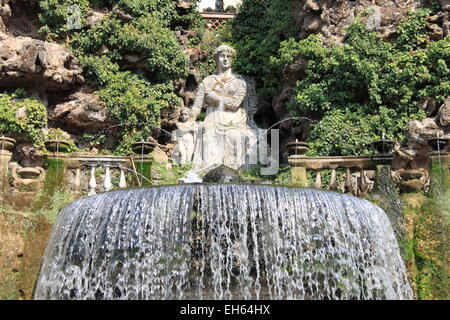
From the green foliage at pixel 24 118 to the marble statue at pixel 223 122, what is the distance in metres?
3.62

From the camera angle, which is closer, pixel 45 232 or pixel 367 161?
pixel 45 232

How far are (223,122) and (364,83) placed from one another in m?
3.25

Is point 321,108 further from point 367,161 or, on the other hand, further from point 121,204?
point 121,204

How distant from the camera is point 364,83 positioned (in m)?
15.7

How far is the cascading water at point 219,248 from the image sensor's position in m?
9.51

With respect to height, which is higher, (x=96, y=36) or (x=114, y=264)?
(x=96, y=36)

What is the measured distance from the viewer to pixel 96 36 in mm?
17500

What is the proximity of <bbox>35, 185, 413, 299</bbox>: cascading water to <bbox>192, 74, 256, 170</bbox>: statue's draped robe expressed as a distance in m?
4.86

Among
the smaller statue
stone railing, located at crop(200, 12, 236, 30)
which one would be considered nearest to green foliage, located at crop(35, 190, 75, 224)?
the smaller statue

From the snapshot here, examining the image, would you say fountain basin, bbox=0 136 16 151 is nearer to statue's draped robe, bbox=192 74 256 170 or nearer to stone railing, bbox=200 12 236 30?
statue's draped robe, bbox=192 74 256 170

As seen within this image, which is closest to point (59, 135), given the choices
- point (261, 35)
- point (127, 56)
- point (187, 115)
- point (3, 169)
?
point (127, 56)

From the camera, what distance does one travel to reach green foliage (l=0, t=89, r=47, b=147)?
1609 cm
